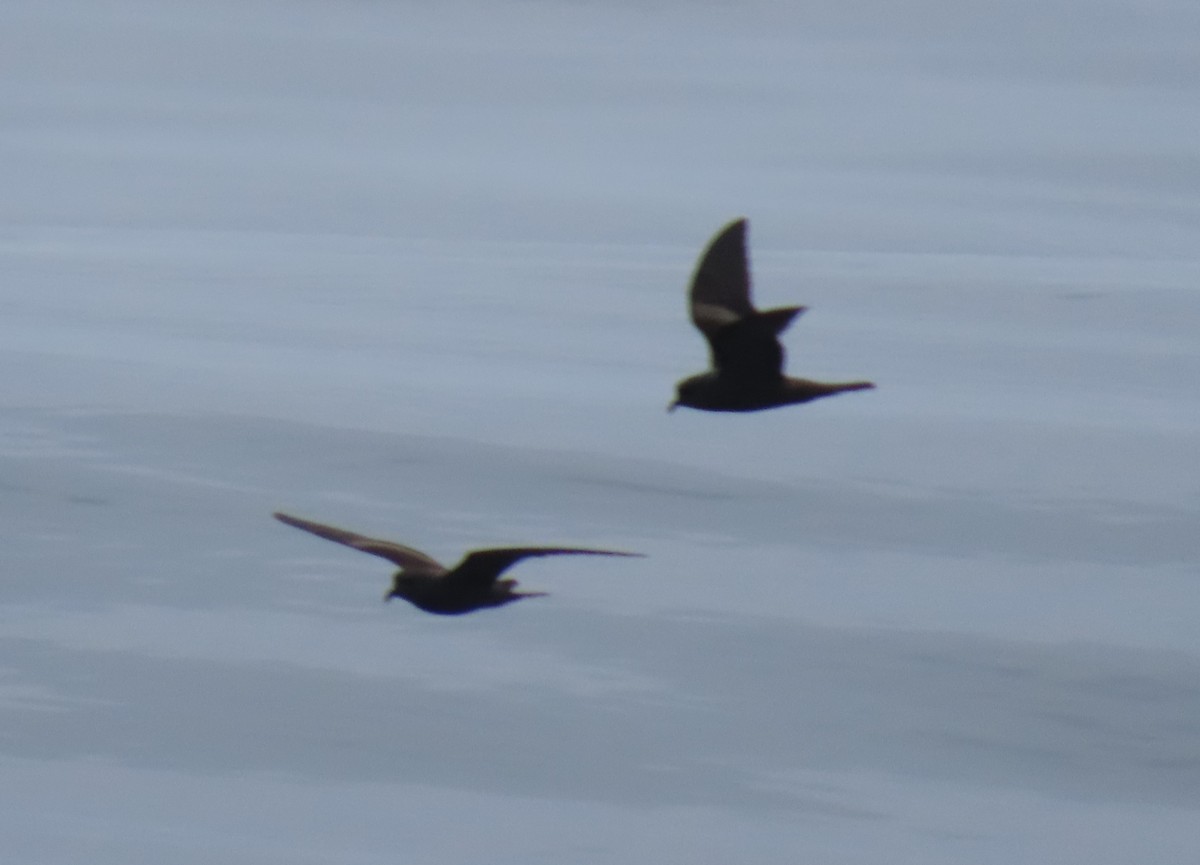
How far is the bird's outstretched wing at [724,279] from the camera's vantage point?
246 inches

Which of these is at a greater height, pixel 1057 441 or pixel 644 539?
pixel 1057 441

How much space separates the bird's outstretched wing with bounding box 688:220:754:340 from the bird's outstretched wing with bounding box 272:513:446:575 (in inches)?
33.5

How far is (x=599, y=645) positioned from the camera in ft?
26.6

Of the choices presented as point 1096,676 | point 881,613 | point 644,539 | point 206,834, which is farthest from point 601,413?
point 206,834

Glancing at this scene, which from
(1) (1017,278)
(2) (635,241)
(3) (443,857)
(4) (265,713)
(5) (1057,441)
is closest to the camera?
(3) (443,857)

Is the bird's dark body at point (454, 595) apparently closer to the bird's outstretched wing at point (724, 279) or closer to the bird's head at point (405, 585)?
the bird's head at point (405, 585)

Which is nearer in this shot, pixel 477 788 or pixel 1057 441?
pixel 477 788

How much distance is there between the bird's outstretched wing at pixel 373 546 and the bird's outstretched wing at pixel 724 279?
2.80 ft

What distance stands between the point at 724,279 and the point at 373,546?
108 cm

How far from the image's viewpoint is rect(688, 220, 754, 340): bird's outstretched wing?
6254mm

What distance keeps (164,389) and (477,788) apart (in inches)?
160

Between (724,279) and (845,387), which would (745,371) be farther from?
(724,279)

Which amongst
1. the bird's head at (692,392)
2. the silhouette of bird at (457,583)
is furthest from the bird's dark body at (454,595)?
the bird's head at (692,392)

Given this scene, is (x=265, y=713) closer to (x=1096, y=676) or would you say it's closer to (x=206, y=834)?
(x=206, y=834)
